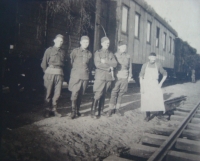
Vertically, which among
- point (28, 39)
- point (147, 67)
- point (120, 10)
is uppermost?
point (120, 10)

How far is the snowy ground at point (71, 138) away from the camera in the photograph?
2.99 m

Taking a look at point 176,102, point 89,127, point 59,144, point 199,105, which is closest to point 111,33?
point 176,102

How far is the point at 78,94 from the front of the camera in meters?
4.66

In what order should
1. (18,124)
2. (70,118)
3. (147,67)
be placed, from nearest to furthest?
1. (18,124)
2. (70,118)
3. (147,67)

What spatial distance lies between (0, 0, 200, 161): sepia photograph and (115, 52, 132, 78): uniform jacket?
2cm

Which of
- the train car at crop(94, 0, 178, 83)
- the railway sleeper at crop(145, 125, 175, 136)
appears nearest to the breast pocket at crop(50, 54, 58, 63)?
the railway sleeper at crop(145, 125, 175, 136)

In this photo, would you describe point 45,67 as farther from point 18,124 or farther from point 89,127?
point 89,127

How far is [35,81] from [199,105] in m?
5.42

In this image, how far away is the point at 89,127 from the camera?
13.9ft

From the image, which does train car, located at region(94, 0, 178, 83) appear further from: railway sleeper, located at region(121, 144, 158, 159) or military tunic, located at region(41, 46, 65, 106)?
railway sleeper, located at region(121, 144, 158, 159)

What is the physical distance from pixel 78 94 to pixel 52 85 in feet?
1.90

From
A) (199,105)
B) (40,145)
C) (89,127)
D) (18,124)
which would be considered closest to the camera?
(40,145)

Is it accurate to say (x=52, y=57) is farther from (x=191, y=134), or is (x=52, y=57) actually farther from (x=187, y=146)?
(x=191, y=134)

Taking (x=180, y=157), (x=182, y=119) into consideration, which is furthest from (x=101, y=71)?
(x=180, y=157)
